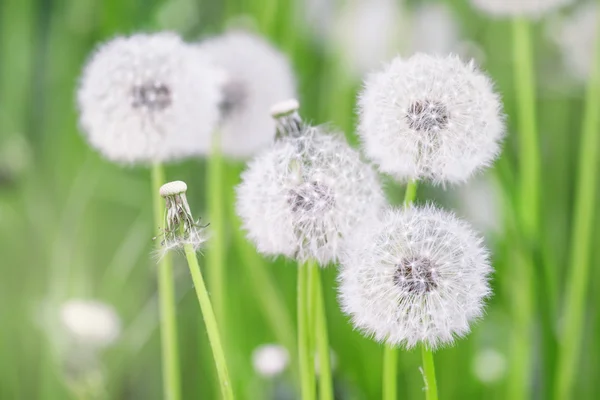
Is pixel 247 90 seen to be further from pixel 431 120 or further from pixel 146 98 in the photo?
pixel 431 120

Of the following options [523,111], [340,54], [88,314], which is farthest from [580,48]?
[88,314]

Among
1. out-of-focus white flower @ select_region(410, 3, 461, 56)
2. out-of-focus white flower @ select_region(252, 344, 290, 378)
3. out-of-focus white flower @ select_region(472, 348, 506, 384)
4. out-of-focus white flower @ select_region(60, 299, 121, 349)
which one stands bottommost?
out-of-focus white flower @ select_region(252, 344, 290, 378)

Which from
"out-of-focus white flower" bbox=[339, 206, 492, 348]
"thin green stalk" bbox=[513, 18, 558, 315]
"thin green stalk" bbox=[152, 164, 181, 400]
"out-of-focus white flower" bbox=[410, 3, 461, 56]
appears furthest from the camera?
"out-of-focus white flower" bbox=[410, 3, 461, 56]

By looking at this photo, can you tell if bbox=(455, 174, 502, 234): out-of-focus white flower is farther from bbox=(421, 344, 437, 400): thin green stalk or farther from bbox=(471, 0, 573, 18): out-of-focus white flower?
bbox=(421, 344, 437, 400): thin green stalk

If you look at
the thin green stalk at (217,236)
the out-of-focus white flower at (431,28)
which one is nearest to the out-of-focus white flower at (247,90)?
the thin green stalk at (217,236)

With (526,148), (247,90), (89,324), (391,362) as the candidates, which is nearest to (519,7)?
(526,148)

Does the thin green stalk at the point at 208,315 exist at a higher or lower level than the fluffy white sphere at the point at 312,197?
lower

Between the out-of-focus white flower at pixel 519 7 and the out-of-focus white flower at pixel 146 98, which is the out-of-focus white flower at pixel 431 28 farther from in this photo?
the out-of-focus white flower at pixel 146 98

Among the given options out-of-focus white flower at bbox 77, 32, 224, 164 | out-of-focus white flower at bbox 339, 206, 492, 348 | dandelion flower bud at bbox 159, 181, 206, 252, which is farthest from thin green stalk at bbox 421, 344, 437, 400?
out-of-focus white flower at bbox 77, 32, 224, 164

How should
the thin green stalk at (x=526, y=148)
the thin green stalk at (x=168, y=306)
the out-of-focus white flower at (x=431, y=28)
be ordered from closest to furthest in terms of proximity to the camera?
the thin green stalk at (x=168, y=306) < the thin green stalk at (x=526, y=148) < the out-of-focus white flower at (x=431, y=28)
